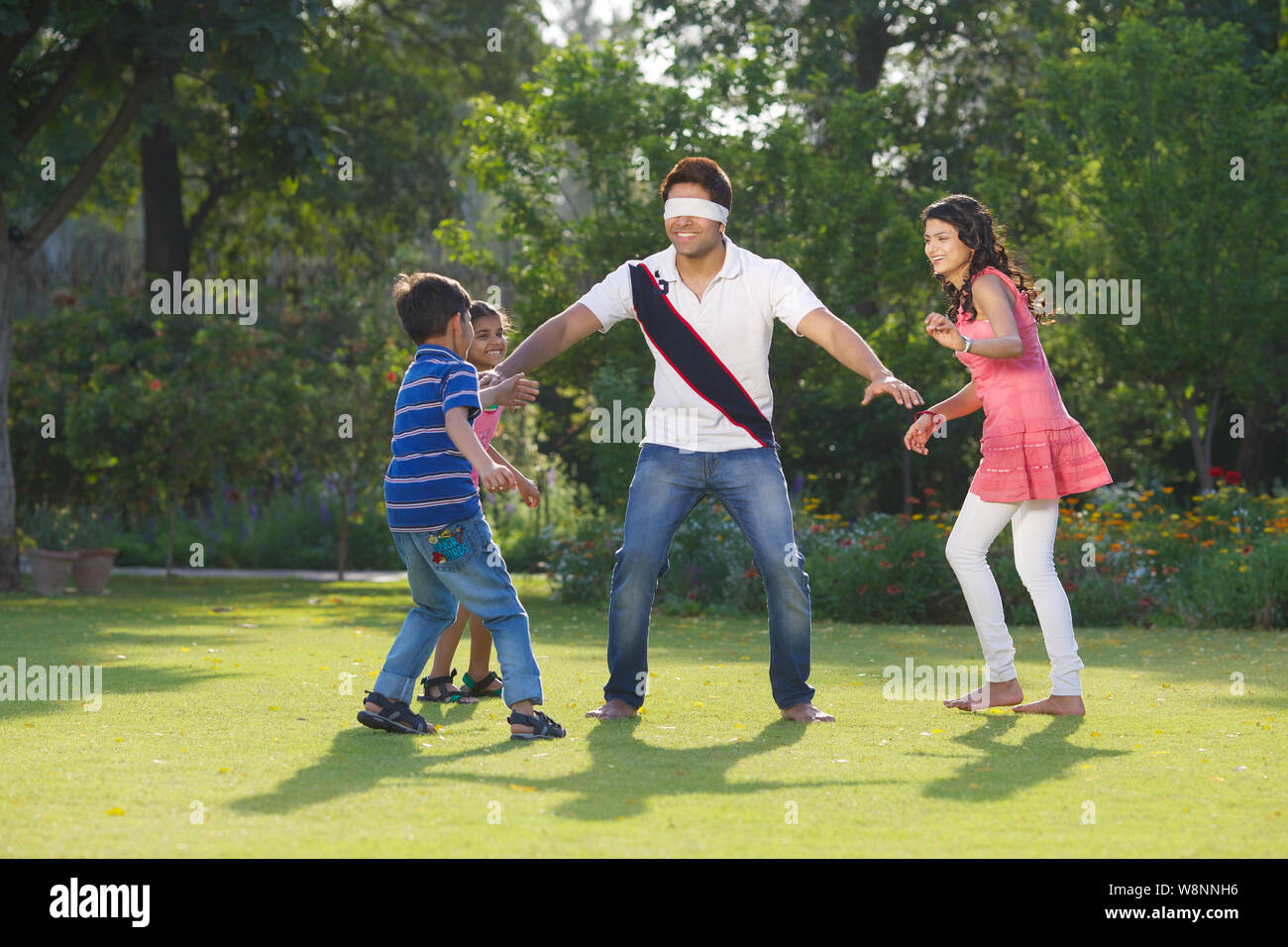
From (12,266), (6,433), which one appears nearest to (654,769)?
(6,433)

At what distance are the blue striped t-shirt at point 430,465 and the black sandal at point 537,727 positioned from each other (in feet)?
2.62

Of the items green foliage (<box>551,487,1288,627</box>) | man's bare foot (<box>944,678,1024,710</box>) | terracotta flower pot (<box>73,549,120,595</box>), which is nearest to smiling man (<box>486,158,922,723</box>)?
man's bare foot (<box>944,678,1024,710</box>)

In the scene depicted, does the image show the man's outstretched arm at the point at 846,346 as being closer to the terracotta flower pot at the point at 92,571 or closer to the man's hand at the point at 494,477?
the man's hand at the point at 494,477

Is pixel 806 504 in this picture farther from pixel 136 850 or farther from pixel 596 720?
pixel 136 850

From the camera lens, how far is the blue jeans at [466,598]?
5.72 metres

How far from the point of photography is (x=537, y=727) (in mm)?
5742

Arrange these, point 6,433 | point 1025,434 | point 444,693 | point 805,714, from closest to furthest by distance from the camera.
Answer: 1. point 805,714
2. point 1025,434
3. point 444,693
4. point 6,433

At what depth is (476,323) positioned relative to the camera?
7.17 m

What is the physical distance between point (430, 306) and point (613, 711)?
6.02 ft

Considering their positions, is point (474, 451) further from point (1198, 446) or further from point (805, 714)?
point (1198, 446)

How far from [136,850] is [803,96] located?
65.0ft

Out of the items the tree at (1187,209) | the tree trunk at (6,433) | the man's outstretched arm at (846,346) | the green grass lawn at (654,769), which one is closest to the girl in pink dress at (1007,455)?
the green grass lawn at (654,769)

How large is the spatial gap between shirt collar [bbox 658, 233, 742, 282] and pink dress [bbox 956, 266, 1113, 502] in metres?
1.02

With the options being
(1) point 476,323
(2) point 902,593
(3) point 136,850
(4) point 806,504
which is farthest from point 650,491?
(4) point 806,504
